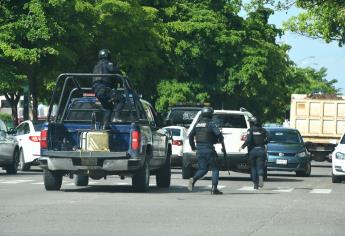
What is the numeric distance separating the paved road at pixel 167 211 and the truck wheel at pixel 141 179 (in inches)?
10.5

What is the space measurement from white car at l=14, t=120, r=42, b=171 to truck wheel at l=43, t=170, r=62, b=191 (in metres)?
10.8

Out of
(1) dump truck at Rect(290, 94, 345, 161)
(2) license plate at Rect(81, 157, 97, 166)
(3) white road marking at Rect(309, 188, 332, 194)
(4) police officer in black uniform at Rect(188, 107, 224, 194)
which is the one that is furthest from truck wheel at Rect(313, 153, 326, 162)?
(2) license plate at Rect(81, 157, 97, 166)

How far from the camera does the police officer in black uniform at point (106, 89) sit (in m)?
22.6

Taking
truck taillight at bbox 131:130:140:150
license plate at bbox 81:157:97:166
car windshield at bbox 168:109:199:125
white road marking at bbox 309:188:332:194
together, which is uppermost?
truck taillight at bbox 131:130:140:150

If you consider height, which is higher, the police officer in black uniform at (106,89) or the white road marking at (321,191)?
the police officer in black uniform at (106,89)

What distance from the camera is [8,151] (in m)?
32.6

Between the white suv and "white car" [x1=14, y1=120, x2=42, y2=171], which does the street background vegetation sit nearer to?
"white car" [x1=14, y1=120, x2=42, y2=171]

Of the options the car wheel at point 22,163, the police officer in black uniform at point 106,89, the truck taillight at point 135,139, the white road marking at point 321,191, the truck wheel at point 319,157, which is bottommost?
the truck wheel at point 319,157

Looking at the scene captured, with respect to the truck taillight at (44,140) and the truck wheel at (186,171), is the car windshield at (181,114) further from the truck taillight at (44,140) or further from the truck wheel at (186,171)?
the truck taillight at (44,140)

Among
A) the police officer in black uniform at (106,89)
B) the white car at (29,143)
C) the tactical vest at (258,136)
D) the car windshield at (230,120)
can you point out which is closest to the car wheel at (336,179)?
the car windshield at (230,120)

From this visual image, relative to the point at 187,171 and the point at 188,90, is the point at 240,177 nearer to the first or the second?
the point at 187,171

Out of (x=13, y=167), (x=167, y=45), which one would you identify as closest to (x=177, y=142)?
(x=13, y=167)

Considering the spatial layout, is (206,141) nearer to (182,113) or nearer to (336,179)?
(336,179)

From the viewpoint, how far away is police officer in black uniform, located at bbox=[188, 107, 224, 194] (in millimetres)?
22578
